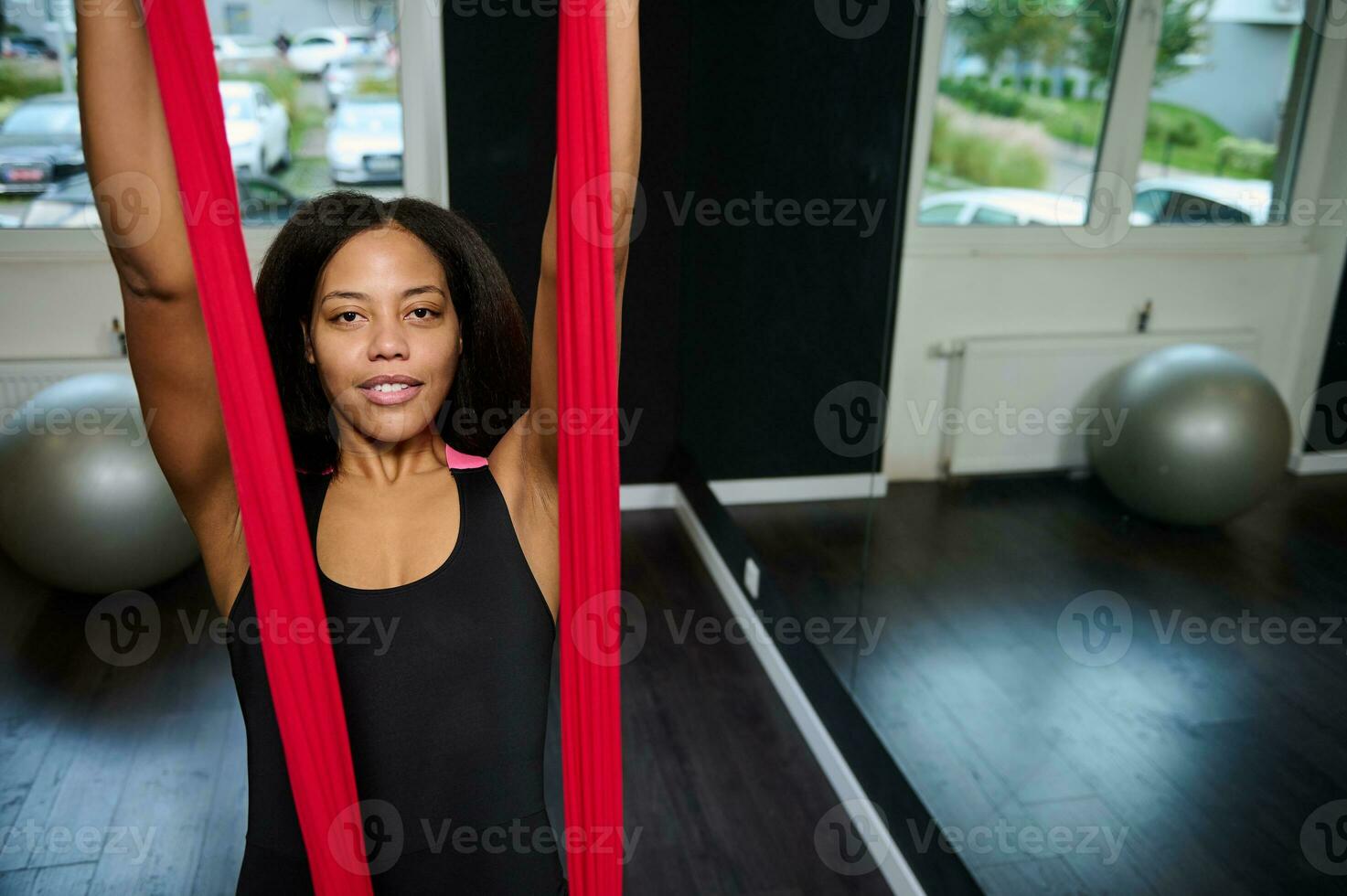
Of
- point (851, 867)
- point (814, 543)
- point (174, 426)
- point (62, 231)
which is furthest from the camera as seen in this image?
→ point (62, 231)

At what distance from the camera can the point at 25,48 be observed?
12.0 feet

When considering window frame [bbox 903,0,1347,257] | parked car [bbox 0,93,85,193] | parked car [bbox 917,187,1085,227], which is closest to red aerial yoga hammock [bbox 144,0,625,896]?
window frame [bbox 903,0,1347,257]

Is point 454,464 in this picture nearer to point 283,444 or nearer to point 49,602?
point 283,444

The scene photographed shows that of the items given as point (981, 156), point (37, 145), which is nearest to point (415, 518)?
point (981, 156)

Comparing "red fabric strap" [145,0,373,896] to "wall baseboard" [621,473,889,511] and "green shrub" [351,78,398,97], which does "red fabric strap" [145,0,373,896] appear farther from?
"green shrub" [351,78,398,97]

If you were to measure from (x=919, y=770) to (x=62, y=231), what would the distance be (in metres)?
3.36

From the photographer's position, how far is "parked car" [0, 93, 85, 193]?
12.2ft

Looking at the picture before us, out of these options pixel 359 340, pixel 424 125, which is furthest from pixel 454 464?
pixel 424 125

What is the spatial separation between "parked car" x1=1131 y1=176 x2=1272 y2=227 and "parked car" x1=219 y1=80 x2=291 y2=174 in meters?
3.30

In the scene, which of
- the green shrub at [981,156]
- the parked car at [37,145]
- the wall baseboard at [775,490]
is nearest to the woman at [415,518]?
the green shrub at [981,156]

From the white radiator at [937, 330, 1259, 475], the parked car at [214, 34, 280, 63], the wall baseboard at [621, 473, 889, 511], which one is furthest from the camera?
the parked car at [214, 34, 280, 63]

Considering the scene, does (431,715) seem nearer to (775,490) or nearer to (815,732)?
(815,732)

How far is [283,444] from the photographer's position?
87cm

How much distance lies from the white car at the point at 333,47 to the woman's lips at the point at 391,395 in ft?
10.3
